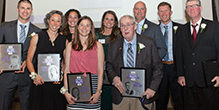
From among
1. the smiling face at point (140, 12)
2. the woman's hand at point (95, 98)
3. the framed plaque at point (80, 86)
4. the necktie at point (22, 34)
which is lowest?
the woman's hand at point (95, 98)

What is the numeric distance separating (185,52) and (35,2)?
426cm

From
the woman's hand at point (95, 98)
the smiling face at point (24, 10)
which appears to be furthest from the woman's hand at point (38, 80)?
the smiling face at point (24, 10)

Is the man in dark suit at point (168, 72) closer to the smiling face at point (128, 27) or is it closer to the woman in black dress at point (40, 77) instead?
the smiling face at point (128, 27)

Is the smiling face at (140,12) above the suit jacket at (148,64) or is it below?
above

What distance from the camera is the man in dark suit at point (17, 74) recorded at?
3033mm

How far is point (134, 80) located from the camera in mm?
2273

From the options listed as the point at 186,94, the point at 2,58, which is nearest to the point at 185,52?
the point at 186,94

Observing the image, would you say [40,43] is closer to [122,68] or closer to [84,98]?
[84,98]

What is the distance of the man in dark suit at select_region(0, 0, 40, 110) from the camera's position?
119 inches

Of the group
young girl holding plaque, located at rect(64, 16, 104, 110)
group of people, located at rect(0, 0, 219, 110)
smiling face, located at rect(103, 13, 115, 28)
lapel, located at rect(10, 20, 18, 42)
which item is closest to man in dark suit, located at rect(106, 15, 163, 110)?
group of people, located at rect(0, 0, 219, 110)

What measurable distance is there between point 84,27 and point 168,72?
1.83 m

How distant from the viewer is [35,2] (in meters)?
5.15

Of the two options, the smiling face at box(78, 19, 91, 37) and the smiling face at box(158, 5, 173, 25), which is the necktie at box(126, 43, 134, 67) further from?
the smiling face at box(158, 5, 173, 25)

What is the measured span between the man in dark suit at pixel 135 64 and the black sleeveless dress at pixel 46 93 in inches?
34.6
